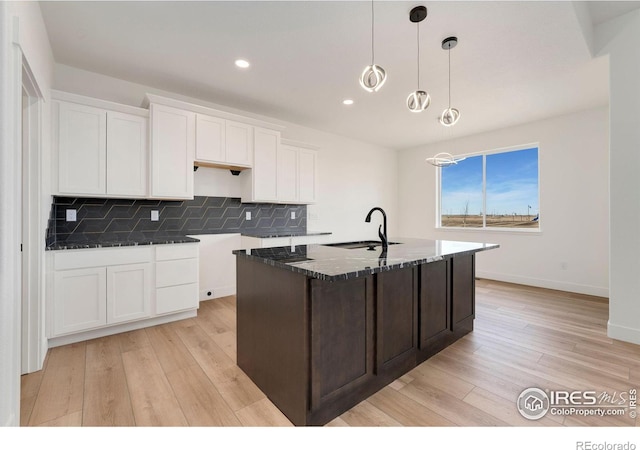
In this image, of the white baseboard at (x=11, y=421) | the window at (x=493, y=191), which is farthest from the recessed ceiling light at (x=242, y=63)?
the window at (x=493, y=191)

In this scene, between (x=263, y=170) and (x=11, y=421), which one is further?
(x=263, y=170)

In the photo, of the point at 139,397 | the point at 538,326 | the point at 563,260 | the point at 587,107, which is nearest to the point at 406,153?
the point at 587,107

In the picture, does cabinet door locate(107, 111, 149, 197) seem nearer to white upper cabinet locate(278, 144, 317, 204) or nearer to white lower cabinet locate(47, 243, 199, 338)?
white lower cabinet locate(47, 243, 199, 338)

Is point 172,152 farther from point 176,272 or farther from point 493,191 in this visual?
point 493,191

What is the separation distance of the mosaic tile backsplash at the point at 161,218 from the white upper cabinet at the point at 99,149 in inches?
12.7

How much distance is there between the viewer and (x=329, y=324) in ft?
5.14

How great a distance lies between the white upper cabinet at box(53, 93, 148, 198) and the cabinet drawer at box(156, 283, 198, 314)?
109 centimetres

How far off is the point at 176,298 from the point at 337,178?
3.50m

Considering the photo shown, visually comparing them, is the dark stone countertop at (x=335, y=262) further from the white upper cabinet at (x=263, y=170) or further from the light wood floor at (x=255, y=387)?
the white upper cabinet at (x=263, y=170)

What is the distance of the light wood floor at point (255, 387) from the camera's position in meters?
1.61

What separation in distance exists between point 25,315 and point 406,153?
6.42m

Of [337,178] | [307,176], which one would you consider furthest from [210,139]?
[337,178]
